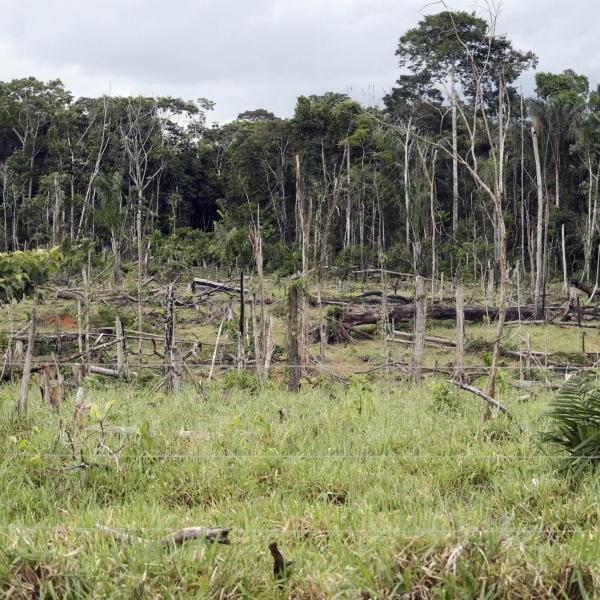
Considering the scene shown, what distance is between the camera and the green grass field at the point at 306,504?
307 centimetres

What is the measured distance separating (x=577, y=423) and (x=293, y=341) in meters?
4.35

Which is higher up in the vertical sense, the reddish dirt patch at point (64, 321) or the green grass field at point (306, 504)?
the green grass field at point (306, 504)

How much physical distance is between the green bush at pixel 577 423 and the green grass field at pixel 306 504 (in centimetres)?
13

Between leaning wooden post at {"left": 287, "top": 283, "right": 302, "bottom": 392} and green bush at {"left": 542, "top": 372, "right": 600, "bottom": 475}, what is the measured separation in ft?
12.6

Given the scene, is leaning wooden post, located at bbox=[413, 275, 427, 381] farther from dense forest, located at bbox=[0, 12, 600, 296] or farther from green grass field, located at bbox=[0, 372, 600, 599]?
dense forest, located at bbox=[0, 12, 600, 296]

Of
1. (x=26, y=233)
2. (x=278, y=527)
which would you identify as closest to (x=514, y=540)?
(x=278, y=527)

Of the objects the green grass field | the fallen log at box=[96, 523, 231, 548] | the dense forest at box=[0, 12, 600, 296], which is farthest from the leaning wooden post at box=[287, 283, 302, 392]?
the dense forest at box=[0, 12, 600, 296]

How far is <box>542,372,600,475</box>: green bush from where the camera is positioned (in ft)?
14.3

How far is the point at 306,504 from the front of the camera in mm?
3939

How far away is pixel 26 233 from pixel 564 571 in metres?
38.7

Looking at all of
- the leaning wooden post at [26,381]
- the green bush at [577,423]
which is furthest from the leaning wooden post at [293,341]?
the green bush at [577,423]

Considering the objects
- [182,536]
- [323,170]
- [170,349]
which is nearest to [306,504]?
[182,536]

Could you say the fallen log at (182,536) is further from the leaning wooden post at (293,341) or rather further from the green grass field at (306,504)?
the leaning wooden post at (293,341)

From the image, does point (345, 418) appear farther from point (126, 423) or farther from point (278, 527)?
point (278, 527)
